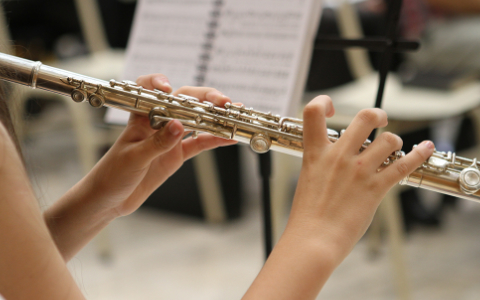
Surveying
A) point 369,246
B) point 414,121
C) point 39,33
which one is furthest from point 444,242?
point 39,33

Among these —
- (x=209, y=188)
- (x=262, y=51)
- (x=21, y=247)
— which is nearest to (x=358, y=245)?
(x=209, y=188)

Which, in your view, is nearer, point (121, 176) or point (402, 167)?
point (402, 167)

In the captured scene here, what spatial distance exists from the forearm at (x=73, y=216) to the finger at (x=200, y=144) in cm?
16

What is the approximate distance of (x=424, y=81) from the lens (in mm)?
1469

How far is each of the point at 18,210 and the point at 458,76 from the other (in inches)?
57.5

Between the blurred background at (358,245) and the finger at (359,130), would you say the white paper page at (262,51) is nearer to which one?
the finger at (359,130)

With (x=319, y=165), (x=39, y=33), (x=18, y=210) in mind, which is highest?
(x=39, y=33)

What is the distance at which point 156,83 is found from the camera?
664mm

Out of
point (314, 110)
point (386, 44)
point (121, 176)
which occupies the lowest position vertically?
point (121, 176)

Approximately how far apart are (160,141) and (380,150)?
308 mm

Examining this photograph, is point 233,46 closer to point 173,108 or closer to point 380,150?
point 173,108

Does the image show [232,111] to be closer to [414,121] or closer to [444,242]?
[414,121]

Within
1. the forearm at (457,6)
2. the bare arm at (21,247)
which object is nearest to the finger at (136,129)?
the bare arm at (21,247)

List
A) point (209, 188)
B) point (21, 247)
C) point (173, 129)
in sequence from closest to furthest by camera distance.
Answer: point (21, 247), point (173, 129), point (209, 188)
